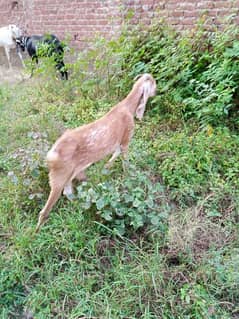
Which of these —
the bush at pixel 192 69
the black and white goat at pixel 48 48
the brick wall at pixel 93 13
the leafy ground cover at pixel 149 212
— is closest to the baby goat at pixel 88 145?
the leafy ground cover at pixel 149 212

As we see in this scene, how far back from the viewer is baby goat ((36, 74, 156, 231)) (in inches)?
96.3

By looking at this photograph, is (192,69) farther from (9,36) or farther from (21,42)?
(9,36)

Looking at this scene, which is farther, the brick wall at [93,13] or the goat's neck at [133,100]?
the brick wall at [93,13]

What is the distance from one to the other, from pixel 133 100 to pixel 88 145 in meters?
0.75

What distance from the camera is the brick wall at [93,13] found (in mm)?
4125

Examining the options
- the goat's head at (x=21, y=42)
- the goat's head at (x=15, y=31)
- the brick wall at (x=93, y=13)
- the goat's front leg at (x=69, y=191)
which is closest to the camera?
the goat's front leg at (x=69, y=191)

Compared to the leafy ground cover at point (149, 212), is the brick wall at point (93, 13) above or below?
above

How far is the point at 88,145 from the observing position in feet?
8.52

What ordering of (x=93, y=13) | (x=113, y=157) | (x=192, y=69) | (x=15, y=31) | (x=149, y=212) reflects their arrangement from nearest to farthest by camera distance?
(x=149, y=212)
(x=113, y=157)
(x=192, y=69)
(x=93, y=13)
(x=15, y=31)

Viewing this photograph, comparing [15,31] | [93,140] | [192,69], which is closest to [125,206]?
Result: [93,140]

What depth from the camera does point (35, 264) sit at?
90.6 inches

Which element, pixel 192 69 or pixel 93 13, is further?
pixel 93 13

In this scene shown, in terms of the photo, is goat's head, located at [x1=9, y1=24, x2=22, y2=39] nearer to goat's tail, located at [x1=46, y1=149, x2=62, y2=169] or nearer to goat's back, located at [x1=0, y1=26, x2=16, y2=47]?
goat's back, located at [x1=0, y1=26, x2=16, y2=47]

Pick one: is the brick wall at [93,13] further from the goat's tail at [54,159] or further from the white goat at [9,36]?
the goat's tail at [54,159]
